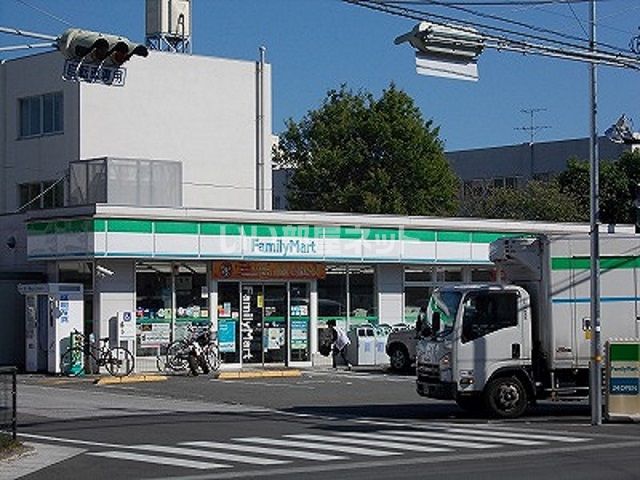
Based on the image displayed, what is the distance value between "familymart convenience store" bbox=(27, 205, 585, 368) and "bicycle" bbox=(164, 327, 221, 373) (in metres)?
0.67

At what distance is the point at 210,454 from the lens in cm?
1956

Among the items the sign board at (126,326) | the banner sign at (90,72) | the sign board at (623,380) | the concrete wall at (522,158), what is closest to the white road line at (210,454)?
the banner sign at (90,72)

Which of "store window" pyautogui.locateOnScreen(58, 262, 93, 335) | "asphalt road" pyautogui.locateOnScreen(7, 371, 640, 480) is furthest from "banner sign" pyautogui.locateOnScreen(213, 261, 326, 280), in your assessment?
"asphalt road" pyautogui.locateOnScreen(7, 371, 640, 480)

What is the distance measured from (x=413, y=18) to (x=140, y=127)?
1188 inches

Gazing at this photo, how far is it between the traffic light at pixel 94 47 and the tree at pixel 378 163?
173ft

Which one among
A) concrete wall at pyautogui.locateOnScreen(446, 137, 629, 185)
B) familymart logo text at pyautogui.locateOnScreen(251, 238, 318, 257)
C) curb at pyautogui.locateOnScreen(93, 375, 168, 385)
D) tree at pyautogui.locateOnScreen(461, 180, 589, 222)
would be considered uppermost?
concrete wall at pyautogui.locateOnScreen(446, 137, 629, 185)

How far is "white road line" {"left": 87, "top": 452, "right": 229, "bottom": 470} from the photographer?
60.1ft

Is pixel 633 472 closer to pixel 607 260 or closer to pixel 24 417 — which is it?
pixel 607 260

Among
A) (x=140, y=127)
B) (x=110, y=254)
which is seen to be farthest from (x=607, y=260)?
(x=140, y=127)

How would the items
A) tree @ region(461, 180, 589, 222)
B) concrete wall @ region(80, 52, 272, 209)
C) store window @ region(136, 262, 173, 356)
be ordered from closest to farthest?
store window @ region(136, 262, 173, 356)
concrete wall @ region(80, 52, 272, 209)
tree @ region(461, 180, 589, 222)

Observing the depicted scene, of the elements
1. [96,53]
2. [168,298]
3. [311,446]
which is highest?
[96,53]

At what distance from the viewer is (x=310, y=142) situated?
74875 millimetres

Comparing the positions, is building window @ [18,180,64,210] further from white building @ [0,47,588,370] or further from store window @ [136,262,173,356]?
store window @ [136,262,173,356]

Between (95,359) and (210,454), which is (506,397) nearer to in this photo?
(210,454)
